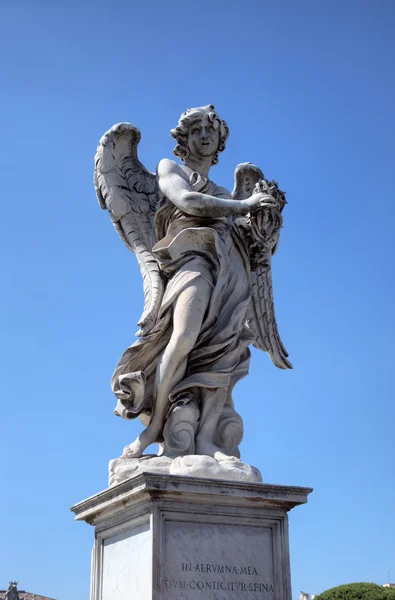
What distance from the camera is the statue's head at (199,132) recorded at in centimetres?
824

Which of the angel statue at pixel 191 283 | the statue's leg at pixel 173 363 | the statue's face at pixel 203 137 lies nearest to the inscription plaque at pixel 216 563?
the angel statue at pixel 191 283

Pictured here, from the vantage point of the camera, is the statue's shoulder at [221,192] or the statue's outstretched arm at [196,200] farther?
the statue's shoulder at [221,192]

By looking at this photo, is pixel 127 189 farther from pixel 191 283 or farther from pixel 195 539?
pixel 195 539

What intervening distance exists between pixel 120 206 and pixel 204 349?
1.77 m

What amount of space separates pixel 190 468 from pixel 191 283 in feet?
5.54

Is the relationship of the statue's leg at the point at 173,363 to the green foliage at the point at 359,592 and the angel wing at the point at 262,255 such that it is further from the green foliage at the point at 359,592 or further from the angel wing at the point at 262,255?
the green foliage at the point at 359,592

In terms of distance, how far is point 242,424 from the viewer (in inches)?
300

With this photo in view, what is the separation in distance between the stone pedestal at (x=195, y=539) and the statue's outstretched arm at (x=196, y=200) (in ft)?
8.00

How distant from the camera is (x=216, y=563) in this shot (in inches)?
261

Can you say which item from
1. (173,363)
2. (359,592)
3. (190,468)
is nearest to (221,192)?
(173,363)

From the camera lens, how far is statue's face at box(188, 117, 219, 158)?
8.24m

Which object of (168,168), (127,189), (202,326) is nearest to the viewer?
(202,326)

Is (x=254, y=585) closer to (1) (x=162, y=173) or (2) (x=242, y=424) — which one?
(2) (x=242, y=424)

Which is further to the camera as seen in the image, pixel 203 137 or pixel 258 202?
pixel 203 137
